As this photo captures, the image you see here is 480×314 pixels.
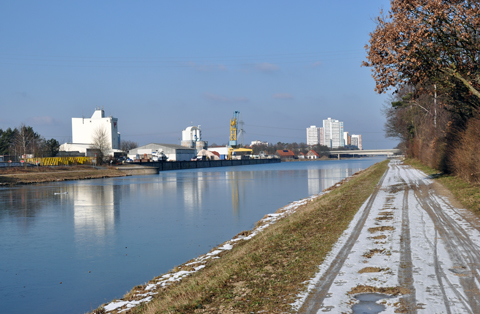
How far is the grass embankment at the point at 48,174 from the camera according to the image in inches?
1930

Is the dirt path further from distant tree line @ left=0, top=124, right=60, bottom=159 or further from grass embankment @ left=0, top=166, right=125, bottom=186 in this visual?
distant tree line @ left=0, top=124, right=60, bottom=159

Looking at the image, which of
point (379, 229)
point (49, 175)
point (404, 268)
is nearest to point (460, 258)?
point (404, 268)

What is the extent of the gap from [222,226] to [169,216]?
4.27 meters

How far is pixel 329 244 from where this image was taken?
863 cm

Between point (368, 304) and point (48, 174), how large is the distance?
5680 centimetres

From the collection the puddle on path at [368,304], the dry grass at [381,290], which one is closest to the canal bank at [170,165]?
the dry grass at [381,290]

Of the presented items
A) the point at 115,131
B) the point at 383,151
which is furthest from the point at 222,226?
the point at 383,151

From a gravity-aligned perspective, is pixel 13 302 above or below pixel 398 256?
below

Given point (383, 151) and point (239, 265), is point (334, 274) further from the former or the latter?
point (383, 151)

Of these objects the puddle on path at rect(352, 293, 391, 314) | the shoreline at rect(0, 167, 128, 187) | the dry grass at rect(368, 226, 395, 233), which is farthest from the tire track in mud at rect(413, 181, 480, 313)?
the shoreline at rect(0, 167, 128, 187)

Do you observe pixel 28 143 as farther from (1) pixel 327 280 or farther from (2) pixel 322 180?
(1) pixel 327 280

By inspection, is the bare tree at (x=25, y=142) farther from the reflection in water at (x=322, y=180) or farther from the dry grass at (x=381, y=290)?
the dry grass at (x=381, y=290)

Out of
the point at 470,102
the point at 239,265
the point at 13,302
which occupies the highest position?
the point at 470,102

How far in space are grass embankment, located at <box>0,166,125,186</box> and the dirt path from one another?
152 ft
